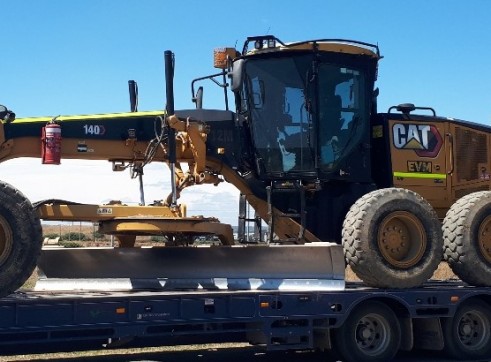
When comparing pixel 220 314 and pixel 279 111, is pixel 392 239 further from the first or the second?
pixel 220 314

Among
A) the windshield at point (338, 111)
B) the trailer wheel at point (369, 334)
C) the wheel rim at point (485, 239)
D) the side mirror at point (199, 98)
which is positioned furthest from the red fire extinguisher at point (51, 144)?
the wheel rim at point (485, 239)

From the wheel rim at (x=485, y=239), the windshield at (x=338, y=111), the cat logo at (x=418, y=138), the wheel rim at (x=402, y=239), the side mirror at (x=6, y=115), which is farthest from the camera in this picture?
the cat logo at (x=418, y=138)

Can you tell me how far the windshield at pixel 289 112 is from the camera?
1045 cm

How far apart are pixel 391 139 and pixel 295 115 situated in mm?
1684

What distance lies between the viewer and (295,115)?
10.5 m

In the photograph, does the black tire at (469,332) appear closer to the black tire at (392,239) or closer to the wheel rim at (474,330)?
the wheel rim at (474,330)

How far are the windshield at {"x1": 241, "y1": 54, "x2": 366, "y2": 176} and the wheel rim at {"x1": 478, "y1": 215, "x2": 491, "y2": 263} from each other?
2.28 metres

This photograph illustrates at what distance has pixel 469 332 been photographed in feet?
35.3

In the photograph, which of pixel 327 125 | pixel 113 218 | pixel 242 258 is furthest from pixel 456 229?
pixel 113 218

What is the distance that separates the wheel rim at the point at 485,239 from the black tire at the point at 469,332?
0.66m

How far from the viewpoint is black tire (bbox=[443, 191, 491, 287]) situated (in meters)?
10.6

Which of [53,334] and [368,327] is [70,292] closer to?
[53,334]

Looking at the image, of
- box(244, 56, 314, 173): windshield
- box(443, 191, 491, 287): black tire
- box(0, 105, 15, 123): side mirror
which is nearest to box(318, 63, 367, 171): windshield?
box(244, 56, 314, 173): windshield

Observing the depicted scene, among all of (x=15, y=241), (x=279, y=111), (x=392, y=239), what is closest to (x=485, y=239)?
(x=392, y=239)
